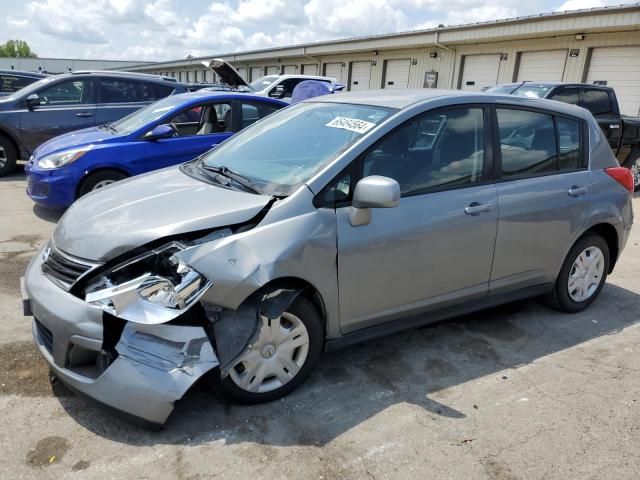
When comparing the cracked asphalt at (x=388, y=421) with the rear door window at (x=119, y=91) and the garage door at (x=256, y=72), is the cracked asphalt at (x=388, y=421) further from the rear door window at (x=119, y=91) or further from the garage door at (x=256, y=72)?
the garage door at (x=256, y=72)

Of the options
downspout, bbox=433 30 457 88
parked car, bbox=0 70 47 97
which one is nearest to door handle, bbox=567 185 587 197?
parked car, bbox=0 70 47 97

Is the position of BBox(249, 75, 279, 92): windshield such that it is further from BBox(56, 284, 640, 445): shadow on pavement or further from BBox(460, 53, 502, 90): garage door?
BBox(56, 284, 640, 445): shadow on pavement

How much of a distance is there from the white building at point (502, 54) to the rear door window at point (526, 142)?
10605 mm

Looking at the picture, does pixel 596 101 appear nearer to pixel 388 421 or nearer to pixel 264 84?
pixel 264 84

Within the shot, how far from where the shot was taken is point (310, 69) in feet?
88.5

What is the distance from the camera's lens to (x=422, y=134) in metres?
3.27

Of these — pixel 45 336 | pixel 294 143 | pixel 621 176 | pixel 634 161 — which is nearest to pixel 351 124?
pixel 294 143

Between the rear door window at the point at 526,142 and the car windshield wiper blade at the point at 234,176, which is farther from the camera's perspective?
the rear door window at the point at 526,142

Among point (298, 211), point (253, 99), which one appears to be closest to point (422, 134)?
point (298, 211)

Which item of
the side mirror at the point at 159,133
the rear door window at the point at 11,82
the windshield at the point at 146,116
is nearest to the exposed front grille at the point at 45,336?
the side mirror at the point at 159,133

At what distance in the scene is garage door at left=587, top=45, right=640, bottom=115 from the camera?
1284cm

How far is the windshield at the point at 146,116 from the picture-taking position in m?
6.48

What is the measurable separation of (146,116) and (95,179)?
1.11 metres

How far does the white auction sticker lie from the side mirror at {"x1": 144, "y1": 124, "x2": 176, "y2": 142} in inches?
137
